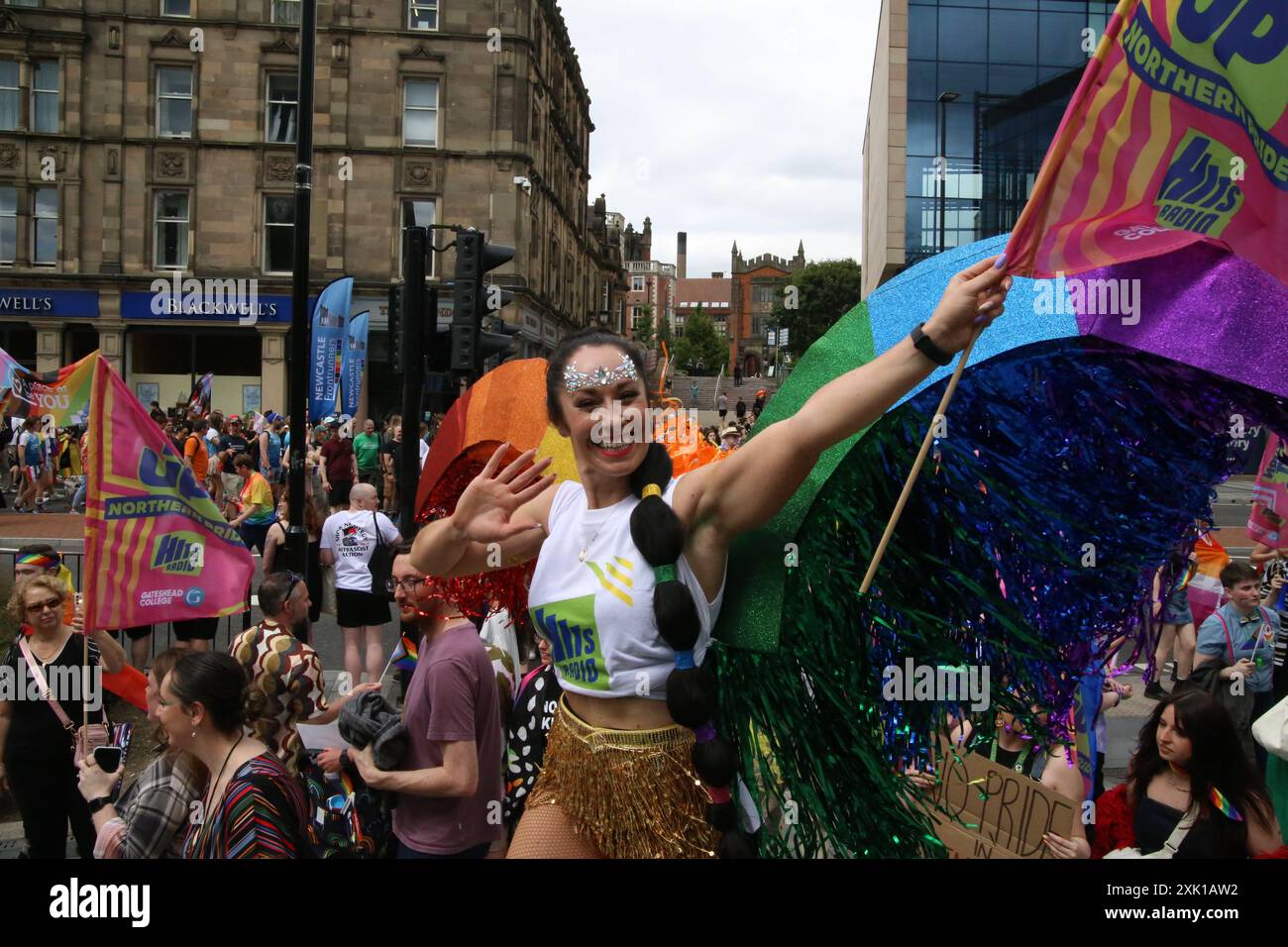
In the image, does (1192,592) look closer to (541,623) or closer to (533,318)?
(541,623)

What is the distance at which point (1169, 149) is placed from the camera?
6.61 feet

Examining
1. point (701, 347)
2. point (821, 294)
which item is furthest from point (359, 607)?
point (701, 347)

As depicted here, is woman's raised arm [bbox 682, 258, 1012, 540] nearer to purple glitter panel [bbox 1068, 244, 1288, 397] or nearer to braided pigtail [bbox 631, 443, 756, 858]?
braided pigtail [bbox 631, 443, 756, 858]

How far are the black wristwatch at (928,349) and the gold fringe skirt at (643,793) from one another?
96cm

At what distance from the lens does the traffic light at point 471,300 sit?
711 cm

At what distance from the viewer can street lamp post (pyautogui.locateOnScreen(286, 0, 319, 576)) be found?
7.14 m

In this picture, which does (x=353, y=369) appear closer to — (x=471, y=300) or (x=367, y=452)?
(x=367, y=452)

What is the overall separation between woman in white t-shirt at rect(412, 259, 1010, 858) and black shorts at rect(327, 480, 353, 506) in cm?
1062

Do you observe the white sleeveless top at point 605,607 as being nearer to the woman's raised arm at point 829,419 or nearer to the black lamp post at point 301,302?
the woman's raised arm at point 829,419

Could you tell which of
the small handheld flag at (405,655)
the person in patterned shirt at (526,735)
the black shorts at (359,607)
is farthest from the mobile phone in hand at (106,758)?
the black shorts at (359,607)
